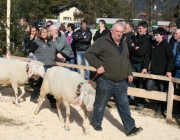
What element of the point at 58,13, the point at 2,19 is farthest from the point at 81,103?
the point at 58,13

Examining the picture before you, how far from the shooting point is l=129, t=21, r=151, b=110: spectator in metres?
7.78

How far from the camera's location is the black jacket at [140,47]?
25.6 ft

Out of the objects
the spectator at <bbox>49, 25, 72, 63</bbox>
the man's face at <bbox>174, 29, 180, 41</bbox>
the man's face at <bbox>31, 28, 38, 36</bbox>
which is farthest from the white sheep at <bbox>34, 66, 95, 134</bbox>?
the man's face at <bbox>31, 28, 38, 36</bbox>

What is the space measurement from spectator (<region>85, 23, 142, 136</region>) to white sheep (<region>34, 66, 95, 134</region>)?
0.33 meters

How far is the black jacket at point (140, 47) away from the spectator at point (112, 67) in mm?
1938

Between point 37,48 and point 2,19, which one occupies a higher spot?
point 2,19

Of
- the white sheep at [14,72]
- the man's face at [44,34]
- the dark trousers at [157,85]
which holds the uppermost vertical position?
the man's face at [44,34]

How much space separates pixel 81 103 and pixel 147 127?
1.80m

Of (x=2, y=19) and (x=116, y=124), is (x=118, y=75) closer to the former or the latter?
(x=116, y=124)

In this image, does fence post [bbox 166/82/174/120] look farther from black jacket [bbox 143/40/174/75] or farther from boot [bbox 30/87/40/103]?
boot [bbox 30/87/40/103]

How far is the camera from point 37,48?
7508 mm

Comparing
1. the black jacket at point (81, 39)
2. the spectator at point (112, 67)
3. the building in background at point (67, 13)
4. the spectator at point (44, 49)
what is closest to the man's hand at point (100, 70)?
the spectator at point (112, 67)

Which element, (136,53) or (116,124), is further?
(136,53)

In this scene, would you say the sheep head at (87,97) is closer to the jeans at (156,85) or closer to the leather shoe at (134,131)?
the leather shoe at (134,131)
